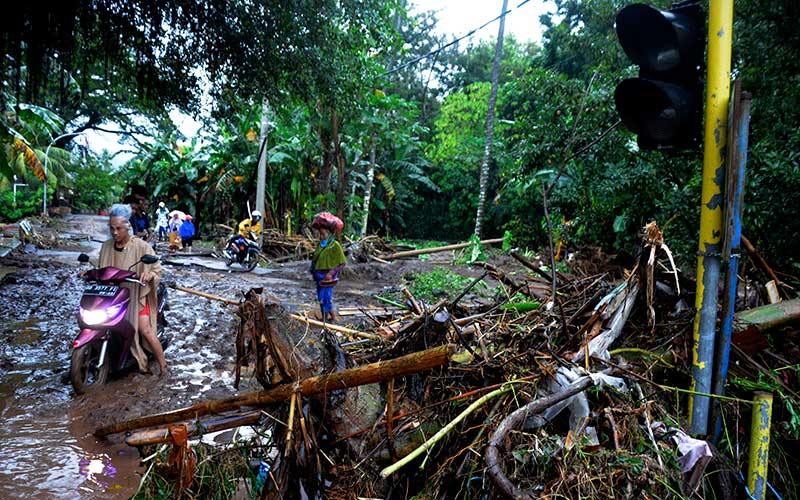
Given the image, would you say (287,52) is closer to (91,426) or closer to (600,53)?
(91,426)

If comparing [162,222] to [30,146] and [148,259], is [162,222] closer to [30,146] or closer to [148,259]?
[30,146]

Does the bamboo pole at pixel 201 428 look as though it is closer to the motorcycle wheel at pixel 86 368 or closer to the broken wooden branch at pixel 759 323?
the motorcycle wheel at pixel 86 368

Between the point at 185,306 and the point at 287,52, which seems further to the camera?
the point at 185,306

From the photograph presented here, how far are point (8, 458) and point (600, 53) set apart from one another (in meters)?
10.5

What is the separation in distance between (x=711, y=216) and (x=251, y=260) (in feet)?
38.2

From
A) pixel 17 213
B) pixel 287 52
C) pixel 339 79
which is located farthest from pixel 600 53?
pixel 17 213

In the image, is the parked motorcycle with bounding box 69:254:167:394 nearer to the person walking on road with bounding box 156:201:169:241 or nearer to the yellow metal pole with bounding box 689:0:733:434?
the yellow metal pole with bounding box 689:0:733:434

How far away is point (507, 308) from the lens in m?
3.66

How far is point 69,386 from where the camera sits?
468 cm

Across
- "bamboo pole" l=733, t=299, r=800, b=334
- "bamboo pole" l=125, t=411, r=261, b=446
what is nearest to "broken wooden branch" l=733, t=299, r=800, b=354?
"bamboo pole" l=733, t=299, r=800, b=334

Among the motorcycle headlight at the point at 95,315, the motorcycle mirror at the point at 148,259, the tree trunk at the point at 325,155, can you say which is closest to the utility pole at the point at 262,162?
the tree trunk at the point at 325,155

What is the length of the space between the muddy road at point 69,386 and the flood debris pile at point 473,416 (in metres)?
0.64

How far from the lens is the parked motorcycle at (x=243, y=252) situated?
1262 cm

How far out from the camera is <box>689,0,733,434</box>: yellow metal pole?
2617 millimetres
